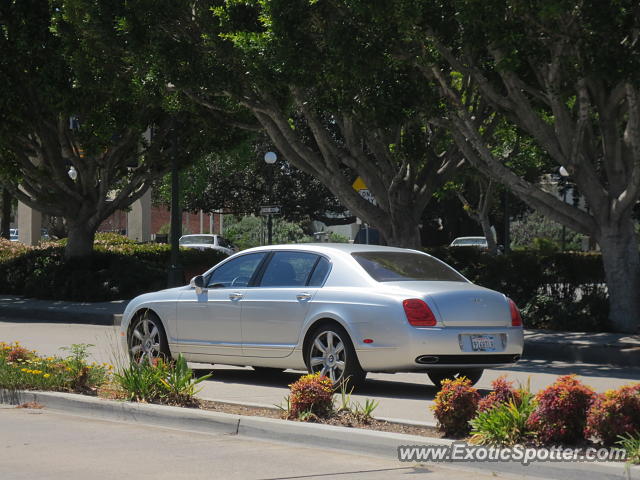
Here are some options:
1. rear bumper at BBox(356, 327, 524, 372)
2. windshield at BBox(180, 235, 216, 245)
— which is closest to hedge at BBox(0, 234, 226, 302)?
rear bumper at BBox(356, 327, 524, 372)

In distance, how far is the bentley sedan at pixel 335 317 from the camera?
1059 cm

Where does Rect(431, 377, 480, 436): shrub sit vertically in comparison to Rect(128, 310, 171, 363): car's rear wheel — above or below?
below

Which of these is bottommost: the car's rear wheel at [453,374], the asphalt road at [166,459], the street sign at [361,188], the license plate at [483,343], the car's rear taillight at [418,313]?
the asphalt road at [166,459]

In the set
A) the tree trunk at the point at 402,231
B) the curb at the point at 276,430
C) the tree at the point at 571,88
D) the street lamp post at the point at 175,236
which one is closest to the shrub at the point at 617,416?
the curb at the point at 276,430

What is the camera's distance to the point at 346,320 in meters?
10.8

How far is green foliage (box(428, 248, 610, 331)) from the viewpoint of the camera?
60.2 feet

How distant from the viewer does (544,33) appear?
17.0 m

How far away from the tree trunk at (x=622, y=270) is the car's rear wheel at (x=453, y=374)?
624 centimetres

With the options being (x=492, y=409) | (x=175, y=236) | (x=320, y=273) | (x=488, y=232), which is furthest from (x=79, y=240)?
(x=492, y=409)

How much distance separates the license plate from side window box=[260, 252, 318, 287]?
6.57ft

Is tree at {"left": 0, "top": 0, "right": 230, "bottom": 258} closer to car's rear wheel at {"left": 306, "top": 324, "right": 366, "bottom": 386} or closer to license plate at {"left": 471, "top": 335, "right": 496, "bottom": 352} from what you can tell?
car's rear wheel at {"left": 306, "top": 324, "right": 366, "bottom": 386}

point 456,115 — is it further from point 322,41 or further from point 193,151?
point 193,151

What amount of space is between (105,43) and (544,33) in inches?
348

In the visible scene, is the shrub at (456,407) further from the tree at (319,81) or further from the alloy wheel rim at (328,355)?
the tree at (319,81)
